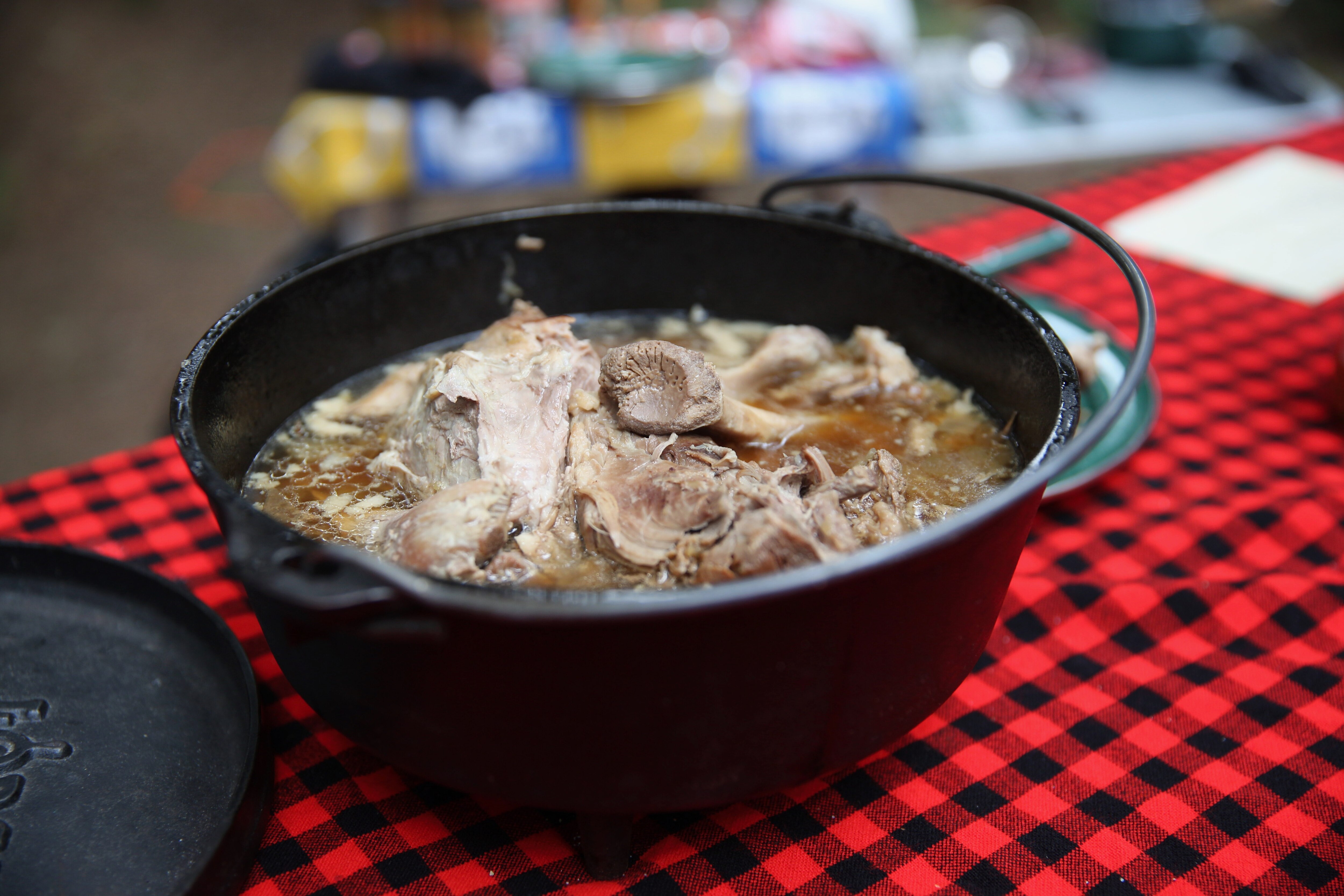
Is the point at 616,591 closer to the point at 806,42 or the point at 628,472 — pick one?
the point at 628,472

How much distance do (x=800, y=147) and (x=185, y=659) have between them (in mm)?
4577

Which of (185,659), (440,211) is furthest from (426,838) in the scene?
(440,211)

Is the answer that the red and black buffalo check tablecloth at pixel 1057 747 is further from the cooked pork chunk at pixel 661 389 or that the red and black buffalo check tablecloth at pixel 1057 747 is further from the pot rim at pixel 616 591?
the cooked pork chunk at pixel 661 389

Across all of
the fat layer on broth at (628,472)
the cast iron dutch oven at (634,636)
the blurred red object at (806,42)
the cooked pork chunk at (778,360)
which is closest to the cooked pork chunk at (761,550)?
the fat layer on broth at (628,472)

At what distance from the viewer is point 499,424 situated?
Result: 1.69 metres

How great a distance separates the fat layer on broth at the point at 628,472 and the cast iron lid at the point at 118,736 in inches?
13.5

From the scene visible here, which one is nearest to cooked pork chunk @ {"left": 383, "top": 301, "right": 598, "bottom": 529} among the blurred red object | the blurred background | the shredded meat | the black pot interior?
the shredded meat

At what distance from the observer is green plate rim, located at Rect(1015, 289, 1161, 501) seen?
2230 millimetres

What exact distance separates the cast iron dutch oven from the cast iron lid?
274 millimetres

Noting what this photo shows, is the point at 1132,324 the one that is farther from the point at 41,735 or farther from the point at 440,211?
the point at 440,211

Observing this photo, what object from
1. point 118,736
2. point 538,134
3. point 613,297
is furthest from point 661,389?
point 538,134

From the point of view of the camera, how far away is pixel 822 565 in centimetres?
106

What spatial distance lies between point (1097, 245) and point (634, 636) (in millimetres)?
1140

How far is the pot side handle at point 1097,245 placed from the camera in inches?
44.8
